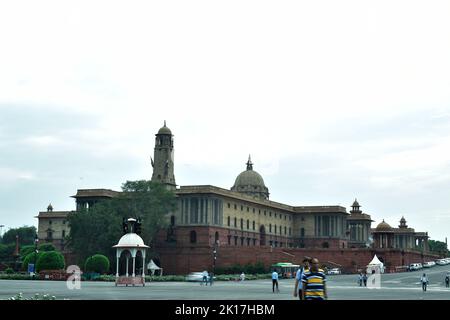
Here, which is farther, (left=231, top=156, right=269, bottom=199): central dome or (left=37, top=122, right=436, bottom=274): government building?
(left=231, top=156, right=269, bottom=199): central dome

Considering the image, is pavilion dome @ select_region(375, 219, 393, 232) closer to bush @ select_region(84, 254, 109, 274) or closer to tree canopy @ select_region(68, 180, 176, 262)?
tree canopy @ select_region(68, 180, 176, 262)

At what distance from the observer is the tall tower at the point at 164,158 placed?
10919cm

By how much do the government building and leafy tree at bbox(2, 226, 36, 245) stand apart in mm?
20234

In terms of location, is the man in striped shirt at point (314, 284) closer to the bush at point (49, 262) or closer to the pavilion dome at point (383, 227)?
the bush at point (49, 262)

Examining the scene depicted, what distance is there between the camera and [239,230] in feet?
366

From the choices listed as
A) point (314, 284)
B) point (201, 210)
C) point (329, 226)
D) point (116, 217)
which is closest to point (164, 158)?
point (201, 210)

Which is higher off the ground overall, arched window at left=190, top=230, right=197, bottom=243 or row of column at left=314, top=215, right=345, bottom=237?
row of column at left=314, top=215, right=345, bottom=237

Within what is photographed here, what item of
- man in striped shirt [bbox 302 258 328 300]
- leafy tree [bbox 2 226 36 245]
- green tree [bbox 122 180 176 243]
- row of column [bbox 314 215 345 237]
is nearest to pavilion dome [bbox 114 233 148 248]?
green tree [bbox 122 180 176 243]

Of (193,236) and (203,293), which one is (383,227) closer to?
(193,236)

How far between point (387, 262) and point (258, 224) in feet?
94.0

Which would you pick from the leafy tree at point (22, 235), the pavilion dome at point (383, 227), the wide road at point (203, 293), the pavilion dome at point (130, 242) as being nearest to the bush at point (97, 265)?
the pavilion dome at point (130, 242)

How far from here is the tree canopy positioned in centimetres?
8731
